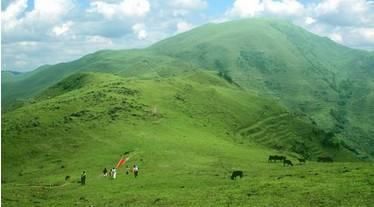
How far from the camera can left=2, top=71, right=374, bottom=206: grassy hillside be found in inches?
1962

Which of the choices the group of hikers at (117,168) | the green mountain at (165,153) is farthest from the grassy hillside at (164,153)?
the group of hikers at (117,168)

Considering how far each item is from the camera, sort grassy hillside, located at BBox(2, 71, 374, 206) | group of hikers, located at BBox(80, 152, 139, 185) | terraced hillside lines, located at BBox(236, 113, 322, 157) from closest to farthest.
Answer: grassy hillside, located at BBox(2, 71, 374, 206)
group of hikers, located at BBox(80, 152, 139, 185)
terraced hillside lines, located at BBox(236, 113, 322, 157)

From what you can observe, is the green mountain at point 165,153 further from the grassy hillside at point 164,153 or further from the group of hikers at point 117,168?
the group of hikers at point 117,168

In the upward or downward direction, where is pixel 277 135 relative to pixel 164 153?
upward

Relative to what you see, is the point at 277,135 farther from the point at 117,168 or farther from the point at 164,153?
the point at 117,168

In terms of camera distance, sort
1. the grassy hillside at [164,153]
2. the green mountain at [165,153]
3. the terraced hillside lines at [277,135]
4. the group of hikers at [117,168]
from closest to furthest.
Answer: the grassy hillside at [164,153] → the green mountain at [165,153] → the group of hikers at [117,168] → the terraced hillside lines at [277,135]

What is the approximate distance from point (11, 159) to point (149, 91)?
254ft

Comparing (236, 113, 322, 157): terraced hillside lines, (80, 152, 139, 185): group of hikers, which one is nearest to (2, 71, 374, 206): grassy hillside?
(236, 113, 322, 157): terraced hillside lines

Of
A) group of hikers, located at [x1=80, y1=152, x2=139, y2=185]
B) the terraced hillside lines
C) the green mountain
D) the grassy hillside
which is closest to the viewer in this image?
the grassy hillside

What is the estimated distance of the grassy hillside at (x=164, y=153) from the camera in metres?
49.8

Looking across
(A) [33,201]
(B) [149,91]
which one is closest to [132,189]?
(A) [33,201]

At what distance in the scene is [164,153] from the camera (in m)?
99.6

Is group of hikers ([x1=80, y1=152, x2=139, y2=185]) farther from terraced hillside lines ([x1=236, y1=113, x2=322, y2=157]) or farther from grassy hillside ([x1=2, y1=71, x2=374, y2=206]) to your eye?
terraced hillside lines ([x1=236, y1=113, x2=322, y2=157])

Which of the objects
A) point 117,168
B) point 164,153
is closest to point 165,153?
point 164,153
